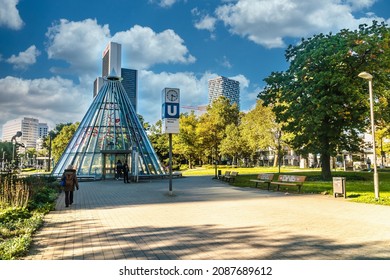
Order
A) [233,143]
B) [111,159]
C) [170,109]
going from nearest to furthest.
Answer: [170,109] → [111,159] → [233,143]

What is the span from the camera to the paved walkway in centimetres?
490

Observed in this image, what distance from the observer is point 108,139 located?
26703mm

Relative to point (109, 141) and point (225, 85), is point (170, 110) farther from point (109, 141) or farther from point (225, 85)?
point (109, 141)

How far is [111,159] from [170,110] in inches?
604

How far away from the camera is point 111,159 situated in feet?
85.9

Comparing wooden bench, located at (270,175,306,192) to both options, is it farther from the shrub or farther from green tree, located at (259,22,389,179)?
the shrub

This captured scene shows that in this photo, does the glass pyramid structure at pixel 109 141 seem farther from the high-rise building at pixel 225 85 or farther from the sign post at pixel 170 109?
the sign post at pixel 170 109

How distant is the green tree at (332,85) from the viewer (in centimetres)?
1761

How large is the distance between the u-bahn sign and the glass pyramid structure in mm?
12106

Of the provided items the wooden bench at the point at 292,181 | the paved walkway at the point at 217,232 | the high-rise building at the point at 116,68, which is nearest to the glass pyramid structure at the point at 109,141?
the high-rise building at the point at 116,68

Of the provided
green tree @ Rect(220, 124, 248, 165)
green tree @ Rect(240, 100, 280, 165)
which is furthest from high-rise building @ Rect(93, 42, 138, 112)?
green tree @ Rect(220, 124, 248, 165)

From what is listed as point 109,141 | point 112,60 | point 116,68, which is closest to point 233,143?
point 109,141
